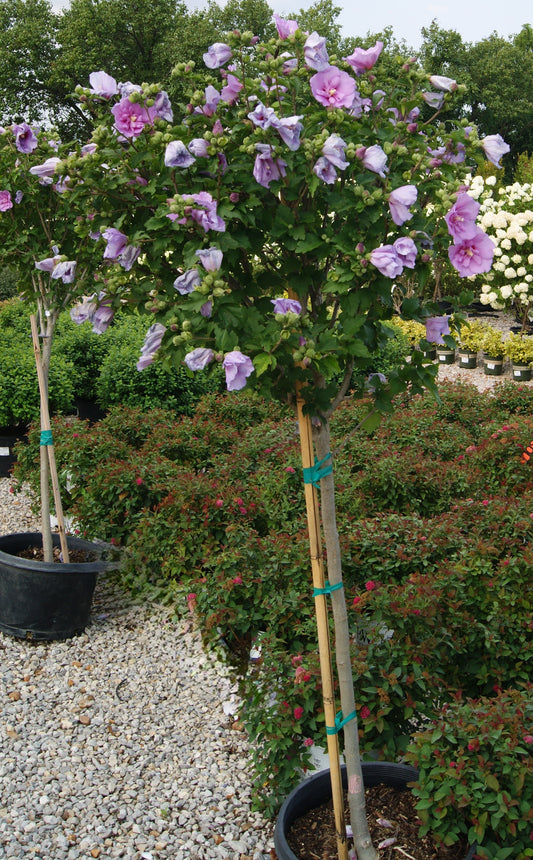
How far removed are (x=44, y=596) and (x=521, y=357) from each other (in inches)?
292

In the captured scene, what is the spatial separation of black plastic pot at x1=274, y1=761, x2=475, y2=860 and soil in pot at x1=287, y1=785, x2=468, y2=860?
2 centimetres

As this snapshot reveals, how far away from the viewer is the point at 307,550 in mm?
3113

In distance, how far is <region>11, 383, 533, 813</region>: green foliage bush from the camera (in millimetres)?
2533

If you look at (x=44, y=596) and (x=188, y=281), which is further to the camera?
(x=44, y=596)

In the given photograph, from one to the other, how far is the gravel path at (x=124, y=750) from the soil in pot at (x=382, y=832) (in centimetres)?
36

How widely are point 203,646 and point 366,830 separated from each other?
1573mm

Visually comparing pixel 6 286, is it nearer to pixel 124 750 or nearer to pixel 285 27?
pixel 124 750

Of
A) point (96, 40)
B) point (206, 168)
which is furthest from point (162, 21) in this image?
point (206, 168)

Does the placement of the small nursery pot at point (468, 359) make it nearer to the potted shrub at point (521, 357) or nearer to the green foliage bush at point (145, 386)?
the potted shrub at point (521, 357)

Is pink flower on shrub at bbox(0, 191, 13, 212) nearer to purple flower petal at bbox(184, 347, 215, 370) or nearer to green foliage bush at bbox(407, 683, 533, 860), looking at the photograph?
purple flower petal at bbox(184, 347, 215, 370)

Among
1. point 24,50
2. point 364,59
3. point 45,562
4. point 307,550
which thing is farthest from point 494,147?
point 24,50

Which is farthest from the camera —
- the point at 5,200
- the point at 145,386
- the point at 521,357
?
the point at 521,357

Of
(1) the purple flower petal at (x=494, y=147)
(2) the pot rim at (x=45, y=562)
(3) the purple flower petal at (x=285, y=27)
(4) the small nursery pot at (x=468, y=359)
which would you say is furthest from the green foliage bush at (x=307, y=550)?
(4) the small nursery pot at (x=468, y=359)

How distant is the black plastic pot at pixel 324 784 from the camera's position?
2125 mm
